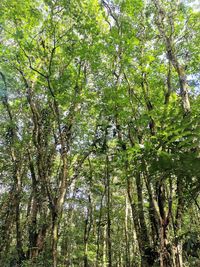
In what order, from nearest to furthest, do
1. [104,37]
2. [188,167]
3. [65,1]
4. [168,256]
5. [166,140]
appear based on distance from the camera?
[188,167] → [166,140] → [168,256] → [65,1] → [104,37]

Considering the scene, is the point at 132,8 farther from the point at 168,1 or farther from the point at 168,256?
the point at 168,256

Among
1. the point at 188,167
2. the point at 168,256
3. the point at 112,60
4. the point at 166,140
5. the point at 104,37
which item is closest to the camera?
the point at 188,167

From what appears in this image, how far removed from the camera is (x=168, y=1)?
821 centimetres

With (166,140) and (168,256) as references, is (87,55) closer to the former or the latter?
(166,140)

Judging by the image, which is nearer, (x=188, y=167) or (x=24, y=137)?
(x=188, y=167)

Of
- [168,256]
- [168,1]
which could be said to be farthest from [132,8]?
[168,256]

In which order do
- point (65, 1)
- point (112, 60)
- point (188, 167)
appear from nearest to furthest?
point (188, 167), point (65, 1), point (112, 60)

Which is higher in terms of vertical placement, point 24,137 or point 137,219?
point 24,137

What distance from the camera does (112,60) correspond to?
9.17 meters

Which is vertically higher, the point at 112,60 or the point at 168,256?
the point at 112,60

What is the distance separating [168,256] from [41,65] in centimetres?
738

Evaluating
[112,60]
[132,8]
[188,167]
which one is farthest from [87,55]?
[188,167]

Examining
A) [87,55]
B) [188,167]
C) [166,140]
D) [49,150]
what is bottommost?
[188,167]

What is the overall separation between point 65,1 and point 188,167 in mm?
6232
